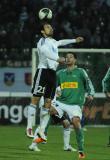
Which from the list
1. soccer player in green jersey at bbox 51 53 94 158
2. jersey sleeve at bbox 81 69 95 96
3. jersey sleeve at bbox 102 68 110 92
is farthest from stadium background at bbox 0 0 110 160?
jersey sleeve at bbox 102 68 110 92

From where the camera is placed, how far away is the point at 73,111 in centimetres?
1174

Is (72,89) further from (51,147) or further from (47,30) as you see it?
(51,147)

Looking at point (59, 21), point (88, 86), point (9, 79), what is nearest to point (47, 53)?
point (88, 86)

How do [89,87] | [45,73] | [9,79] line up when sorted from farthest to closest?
1. [9,79]
2. [45,73]
3. [89,87]

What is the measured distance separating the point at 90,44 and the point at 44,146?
39.5 ft

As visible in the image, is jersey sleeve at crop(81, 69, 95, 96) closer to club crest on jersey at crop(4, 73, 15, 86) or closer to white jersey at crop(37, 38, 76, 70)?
white jersey at crop(37, 38, 76, 70)

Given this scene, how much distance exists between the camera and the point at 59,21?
25.8 meters

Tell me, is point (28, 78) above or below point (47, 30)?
below

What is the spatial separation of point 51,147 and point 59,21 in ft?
42.0

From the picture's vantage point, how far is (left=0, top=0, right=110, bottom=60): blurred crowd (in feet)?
82.7

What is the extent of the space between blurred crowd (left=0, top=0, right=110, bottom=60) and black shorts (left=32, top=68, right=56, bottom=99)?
1215cm

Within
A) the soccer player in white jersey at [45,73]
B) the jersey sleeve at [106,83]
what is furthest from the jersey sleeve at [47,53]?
the jersey sleeve at [106,83]

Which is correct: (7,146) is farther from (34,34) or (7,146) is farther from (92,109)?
(34,34)

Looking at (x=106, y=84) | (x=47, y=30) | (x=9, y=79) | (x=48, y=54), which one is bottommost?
(x=9, y=79)
